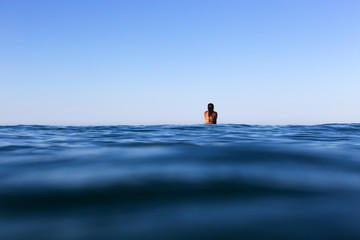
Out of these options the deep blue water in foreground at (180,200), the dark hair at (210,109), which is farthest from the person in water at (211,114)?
the deep blue water in foreground at (180,200)

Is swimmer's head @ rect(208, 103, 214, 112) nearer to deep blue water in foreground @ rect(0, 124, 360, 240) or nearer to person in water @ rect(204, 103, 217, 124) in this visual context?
person in water @ rect(204, 103, 217, 124)

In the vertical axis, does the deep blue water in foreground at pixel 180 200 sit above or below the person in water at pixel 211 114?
Result: below

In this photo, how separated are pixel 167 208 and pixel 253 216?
1.78ft

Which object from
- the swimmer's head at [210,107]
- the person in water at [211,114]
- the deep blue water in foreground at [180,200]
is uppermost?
the swimmer's head at [210,107]

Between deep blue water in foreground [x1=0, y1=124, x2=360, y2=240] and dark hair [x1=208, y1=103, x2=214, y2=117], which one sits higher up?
dark hair [x1=208, y1=103, x2=214, y2=117]

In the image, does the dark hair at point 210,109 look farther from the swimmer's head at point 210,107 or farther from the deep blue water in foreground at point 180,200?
the deep blue water in foreground at point 180,200

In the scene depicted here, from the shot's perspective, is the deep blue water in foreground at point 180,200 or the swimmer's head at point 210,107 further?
the swimmer's head at point 210,107

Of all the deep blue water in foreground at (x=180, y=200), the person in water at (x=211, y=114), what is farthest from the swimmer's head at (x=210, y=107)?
the deep blue water in foreground at (x=180, y=200)

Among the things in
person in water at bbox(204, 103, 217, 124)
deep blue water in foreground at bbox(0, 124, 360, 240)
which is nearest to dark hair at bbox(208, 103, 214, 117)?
person in water at bbox(204, 103, 217, 124)

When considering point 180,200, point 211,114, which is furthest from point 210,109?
point 180,200

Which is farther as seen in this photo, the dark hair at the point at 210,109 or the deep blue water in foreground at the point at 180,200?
the dark hair at the point at 210,109

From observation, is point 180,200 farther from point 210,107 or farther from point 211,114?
point 211,114

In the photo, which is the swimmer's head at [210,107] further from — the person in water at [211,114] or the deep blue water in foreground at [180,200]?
the deep blue water in foreground at [180,200]

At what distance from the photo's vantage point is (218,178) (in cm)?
210
